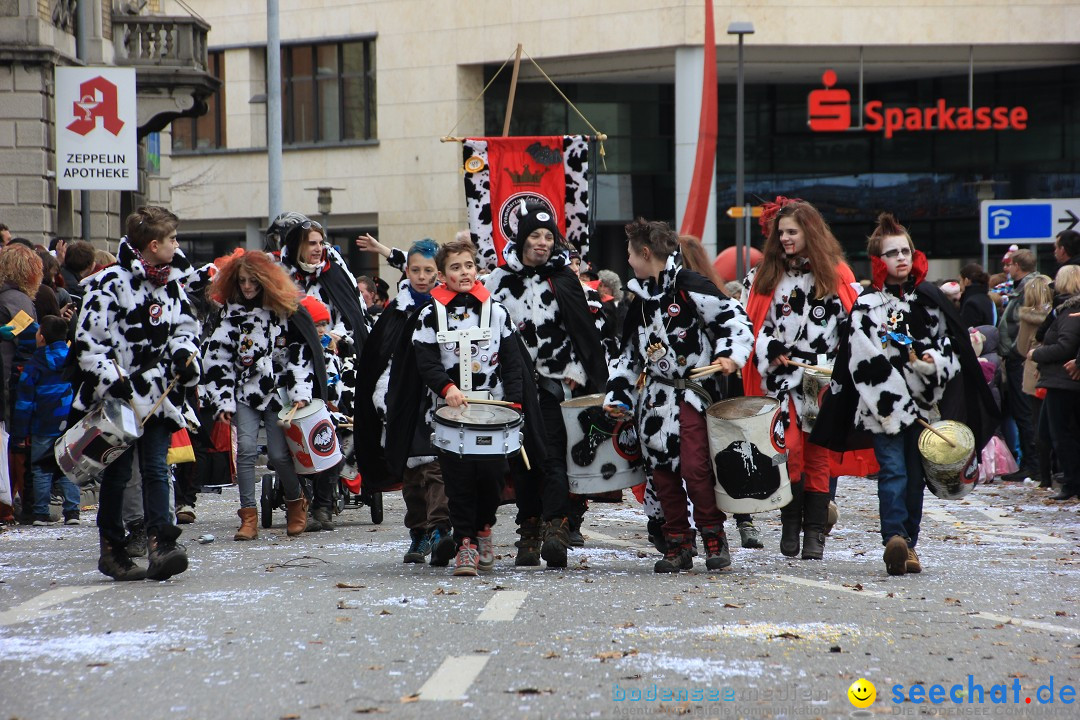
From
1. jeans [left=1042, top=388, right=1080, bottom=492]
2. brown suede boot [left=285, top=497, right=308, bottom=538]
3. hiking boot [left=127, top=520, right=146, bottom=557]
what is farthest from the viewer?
jeans [left=1042, top=388, right=1080, bottom=492]

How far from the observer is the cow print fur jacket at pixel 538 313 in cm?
941

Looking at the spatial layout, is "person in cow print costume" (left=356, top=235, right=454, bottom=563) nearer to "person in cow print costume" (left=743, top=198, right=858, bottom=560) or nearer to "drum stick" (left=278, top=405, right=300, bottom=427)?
"drum stick" (left=278, top=405, right=300, bottom=427)

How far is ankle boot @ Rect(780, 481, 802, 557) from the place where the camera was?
31.4ft

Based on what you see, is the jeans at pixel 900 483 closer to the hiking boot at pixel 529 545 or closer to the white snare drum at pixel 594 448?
the white snare drum at pixel 594 448

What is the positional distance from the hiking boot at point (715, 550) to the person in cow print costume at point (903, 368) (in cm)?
88

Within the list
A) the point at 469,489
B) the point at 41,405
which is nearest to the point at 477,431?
the point at 469,489

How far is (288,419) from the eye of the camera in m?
11.1

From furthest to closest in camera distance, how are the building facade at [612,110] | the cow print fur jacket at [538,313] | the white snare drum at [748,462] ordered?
the building facade at [612,110]
the cow print fur jacket at [538,313]
the white snare drum at [748,462]

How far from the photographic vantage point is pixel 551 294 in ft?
30.9

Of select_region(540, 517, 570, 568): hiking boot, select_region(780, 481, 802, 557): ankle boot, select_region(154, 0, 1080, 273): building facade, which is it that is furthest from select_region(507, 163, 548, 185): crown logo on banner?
select_region(154, 0, 1080, 273): building facade

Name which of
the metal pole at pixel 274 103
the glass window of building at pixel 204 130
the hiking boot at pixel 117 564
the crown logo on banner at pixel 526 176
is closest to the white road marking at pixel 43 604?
the hiking boot at pixel 117 564

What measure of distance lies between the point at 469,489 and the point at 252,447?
2.87 metres

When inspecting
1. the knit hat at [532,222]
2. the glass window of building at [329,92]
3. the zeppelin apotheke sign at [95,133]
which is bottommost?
the knit hat at [532,222]

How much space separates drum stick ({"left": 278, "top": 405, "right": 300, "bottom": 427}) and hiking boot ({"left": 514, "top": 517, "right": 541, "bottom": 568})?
7.75ft
